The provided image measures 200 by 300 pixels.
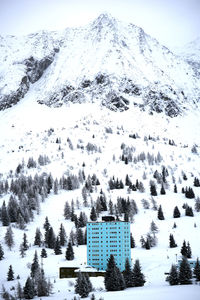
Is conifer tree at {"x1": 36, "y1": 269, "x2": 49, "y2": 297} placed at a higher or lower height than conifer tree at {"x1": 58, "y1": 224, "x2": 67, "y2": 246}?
lower

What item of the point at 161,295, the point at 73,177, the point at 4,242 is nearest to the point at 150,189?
the point at 73,177

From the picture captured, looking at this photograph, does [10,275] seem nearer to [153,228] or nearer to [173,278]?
[173,278]

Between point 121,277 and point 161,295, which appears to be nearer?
point 161,295

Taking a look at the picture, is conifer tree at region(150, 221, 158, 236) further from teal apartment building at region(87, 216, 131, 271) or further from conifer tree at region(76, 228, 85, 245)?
teal apartment building at region(87, 216, 131, 271)

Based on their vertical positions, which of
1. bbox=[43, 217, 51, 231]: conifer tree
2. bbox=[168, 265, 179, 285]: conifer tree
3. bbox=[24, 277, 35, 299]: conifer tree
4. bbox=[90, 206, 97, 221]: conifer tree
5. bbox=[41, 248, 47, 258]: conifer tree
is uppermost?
bbox=[90, 206, 97, 221]: conifer tree

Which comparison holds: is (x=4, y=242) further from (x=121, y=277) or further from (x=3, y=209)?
(x=121, y=277)

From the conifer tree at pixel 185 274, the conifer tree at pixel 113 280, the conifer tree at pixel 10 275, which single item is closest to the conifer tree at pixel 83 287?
the conifer tree at pixel 113 280

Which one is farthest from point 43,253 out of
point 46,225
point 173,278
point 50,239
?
point 173,278

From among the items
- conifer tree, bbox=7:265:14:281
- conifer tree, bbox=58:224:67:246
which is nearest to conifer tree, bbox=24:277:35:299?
conifer tree, bbox=7:265:14:281

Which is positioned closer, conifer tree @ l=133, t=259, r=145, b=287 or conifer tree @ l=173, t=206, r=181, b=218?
conifer tree @ l=133, t=259, r=145, b=287
